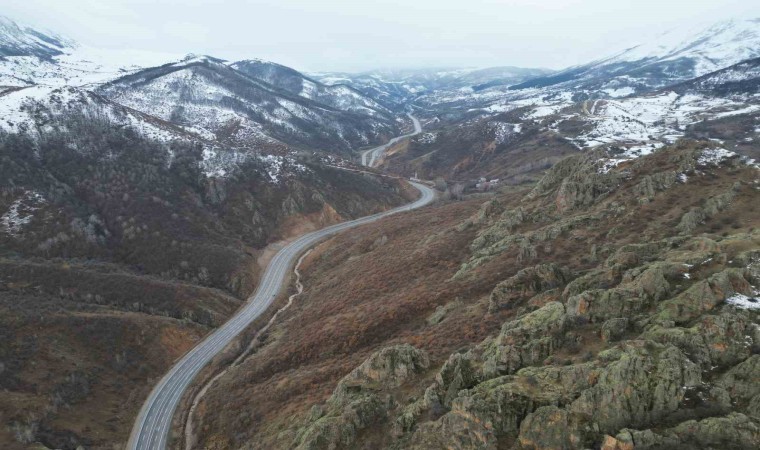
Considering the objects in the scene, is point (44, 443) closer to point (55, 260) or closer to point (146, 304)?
point (146, 304)

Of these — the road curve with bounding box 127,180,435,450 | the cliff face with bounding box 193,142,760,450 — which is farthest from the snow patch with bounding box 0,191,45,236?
the cliff face with bounding box 193,142,760,450

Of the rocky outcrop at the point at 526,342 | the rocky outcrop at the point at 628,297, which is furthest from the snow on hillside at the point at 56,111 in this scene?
the rocky outcrop at the point at 628,297

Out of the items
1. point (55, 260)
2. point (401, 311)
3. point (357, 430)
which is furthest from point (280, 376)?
point (55, 260)

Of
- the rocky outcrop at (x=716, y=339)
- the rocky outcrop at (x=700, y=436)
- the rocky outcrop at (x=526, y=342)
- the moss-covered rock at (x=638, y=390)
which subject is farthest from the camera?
the rocky outcrop at (x=526, y=342)

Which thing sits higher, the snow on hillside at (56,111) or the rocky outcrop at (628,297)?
the snow on hillside at (56,111)

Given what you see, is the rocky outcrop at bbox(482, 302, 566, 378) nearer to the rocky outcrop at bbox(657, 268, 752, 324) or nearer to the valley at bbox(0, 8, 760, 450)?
the valley at bbox(0, 8, 760, 450)

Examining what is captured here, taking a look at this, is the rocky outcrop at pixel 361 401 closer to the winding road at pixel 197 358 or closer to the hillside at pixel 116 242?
the winding road at pixel 197 358

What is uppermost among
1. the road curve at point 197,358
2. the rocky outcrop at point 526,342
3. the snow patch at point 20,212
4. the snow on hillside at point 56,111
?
the snow on hillside at point 56,111

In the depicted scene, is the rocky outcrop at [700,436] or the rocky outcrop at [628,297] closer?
the rocky outcrop at [700,436]
